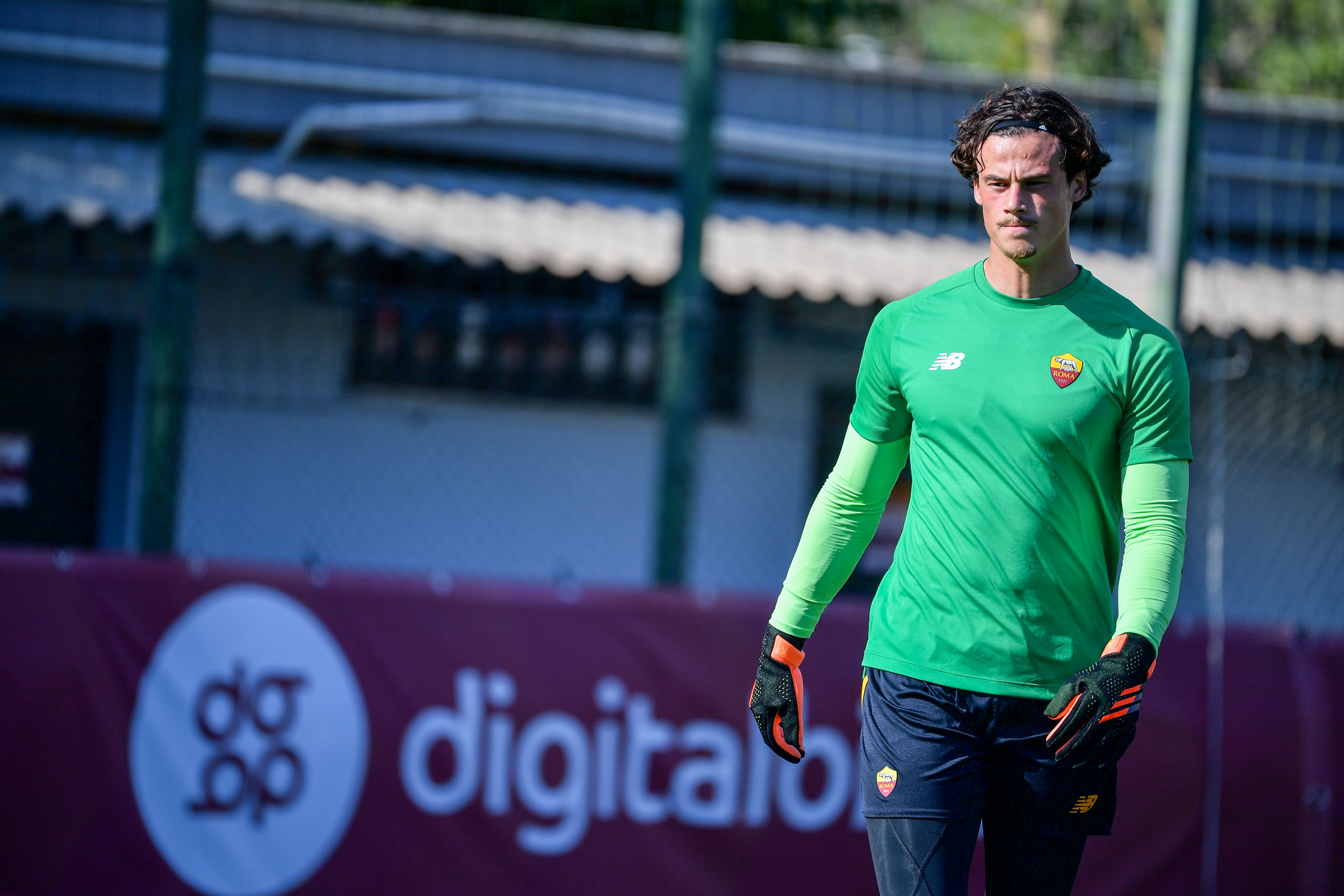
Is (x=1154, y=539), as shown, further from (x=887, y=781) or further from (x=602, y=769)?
(x=602, y=769)

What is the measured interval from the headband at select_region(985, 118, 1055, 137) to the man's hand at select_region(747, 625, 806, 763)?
114 cm

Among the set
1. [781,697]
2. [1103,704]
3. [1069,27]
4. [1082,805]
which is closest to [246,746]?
[781,697]

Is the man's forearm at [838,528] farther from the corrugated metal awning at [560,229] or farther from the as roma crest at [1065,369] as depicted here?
the corrugated metal awning at [560,229]

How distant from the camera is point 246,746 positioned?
14.8 feet

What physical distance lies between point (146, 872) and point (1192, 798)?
156 inches

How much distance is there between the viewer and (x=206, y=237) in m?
7.43

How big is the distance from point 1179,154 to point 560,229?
3.64 meters

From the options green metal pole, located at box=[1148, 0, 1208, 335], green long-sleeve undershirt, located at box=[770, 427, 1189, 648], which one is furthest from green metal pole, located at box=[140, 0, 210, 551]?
green metal pole, located at box=[1148, 0, 1208, 335]

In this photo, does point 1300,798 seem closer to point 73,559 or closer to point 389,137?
Answer: point 73,559

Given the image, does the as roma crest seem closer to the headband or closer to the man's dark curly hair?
the man's dark curly hair

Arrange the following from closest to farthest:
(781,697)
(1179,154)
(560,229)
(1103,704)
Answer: (1103,704)
(781,697)
(1179,154)
(560,229)

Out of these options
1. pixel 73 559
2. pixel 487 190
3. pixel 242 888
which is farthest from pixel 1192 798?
pixel 487 190

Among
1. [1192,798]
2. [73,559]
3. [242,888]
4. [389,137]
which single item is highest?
[389,137]

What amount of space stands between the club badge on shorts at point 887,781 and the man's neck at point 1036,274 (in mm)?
1003
